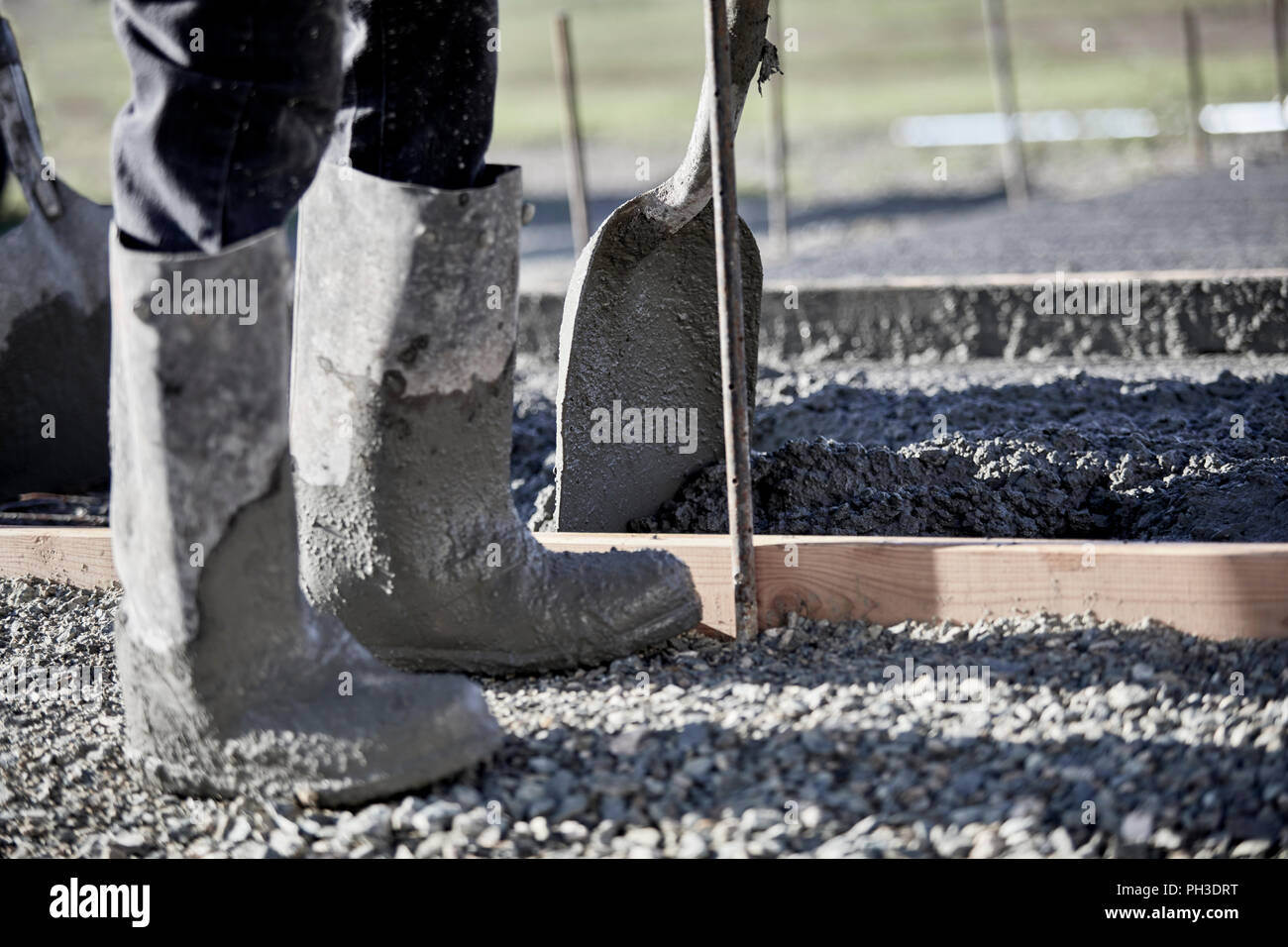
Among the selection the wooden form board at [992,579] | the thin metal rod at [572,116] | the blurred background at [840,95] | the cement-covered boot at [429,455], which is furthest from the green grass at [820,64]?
the wooden form board at [992,579]

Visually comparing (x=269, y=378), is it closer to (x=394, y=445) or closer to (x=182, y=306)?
(x=182, y=306)

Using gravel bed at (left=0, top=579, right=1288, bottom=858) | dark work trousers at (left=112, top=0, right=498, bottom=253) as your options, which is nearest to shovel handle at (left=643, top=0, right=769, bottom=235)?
dark work trousers at (left=112, top=0, right=498, bottom=253)

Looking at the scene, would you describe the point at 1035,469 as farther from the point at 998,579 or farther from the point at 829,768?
the point at 829,768

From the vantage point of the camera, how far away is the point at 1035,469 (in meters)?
2.28

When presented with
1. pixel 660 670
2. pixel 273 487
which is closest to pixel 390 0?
pixel 273 487

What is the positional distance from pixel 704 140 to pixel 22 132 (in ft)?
6.84

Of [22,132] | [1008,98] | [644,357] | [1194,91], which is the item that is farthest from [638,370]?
[1194,91]

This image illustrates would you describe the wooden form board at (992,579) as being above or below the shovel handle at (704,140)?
below

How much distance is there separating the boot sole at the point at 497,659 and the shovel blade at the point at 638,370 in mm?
507

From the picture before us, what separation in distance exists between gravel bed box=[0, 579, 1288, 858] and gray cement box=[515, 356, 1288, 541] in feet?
1.57

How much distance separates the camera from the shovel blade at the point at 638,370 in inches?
90.8

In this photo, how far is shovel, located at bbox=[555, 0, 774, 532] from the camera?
2.30 meters

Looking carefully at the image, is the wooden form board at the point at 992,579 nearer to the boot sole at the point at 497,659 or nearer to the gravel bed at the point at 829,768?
the gravel bed at the point at 829,768

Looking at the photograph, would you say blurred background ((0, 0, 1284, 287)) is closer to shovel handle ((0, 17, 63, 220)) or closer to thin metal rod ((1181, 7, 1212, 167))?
thin metal rod ((1181, 7, 1212, 167))
